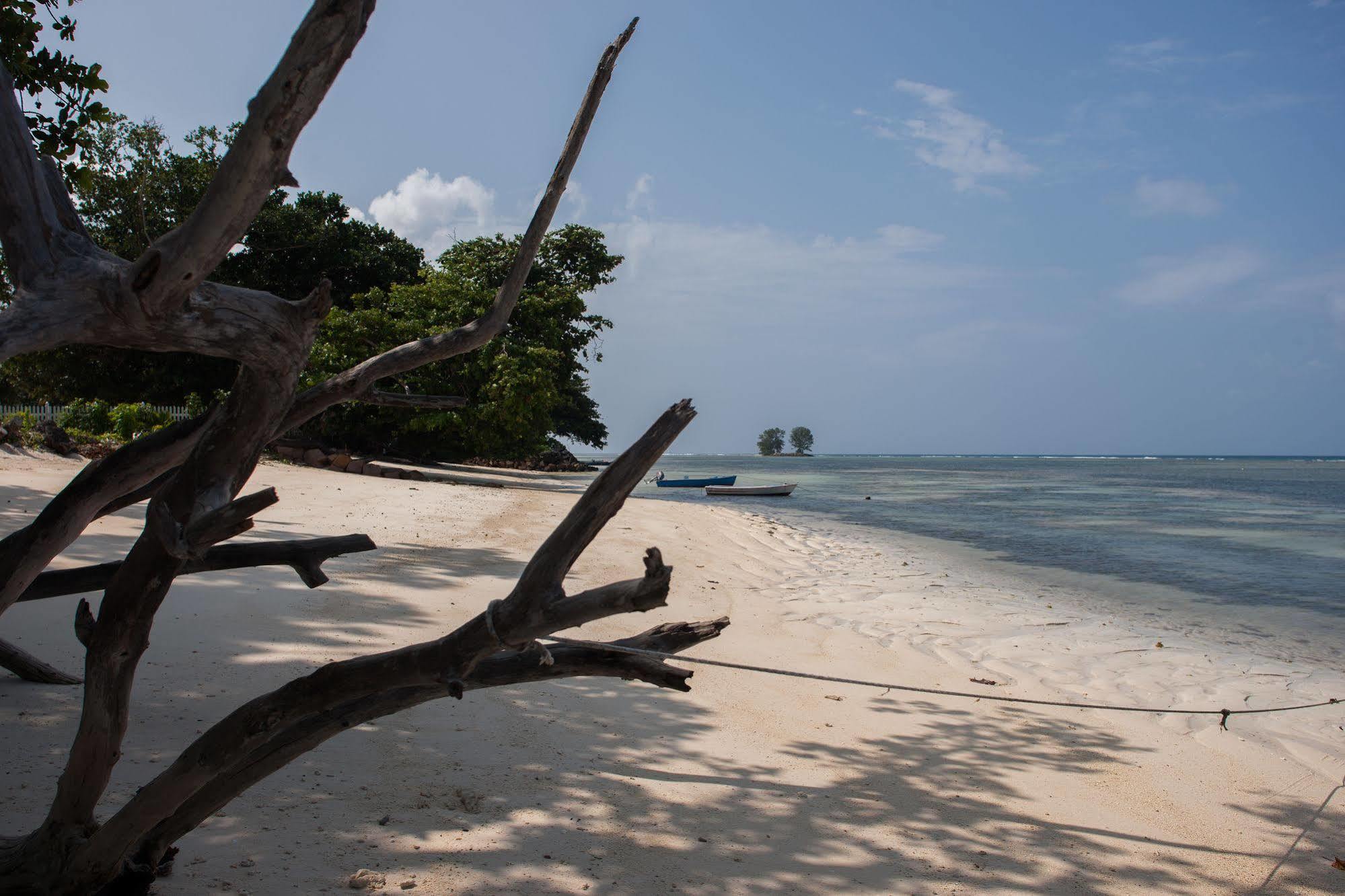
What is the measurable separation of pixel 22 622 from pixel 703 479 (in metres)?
33.8

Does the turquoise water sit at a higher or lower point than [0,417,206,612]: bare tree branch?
lower

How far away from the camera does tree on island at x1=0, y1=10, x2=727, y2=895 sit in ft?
6.34

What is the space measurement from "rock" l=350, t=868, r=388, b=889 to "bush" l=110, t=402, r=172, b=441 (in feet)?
57.7

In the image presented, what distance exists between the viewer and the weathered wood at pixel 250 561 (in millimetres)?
2723

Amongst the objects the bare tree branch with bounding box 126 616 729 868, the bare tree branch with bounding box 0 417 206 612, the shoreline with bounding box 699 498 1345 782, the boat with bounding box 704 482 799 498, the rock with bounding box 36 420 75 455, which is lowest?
the shoreline with bounding box 699 498 1345 782

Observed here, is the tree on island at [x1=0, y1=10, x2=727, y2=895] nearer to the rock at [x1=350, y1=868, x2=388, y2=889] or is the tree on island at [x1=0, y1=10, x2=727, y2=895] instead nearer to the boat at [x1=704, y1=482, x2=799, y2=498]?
the rock at [x1=350, y1=868, x2=388, y2=889]

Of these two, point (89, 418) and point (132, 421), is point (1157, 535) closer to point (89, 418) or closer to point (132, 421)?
point (132, 421)

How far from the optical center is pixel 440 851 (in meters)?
3.36

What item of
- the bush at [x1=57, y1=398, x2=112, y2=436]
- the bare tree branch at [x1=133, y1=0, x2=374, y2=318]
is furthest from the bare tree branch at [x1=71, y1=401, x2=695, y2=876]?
the bush at [x1=57, y1=398, x2=112, y2=436]

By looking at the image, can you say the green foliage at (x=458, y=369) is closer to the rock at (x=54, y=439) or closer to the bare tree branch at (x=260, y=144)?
the rock at (x=54, y=439)

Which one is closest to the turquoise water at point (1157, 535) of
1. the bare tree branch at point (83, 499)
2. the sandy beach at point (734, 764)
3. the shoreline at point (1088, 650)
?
the shoreline at point (1088, 650)

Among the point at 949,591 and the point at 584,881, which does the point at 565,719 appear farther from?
the point at 949,591

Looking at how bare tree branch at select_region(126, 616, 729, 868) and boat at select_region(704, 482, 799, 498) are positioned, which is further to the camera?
boat at select_region(704, 482, 799, 498)

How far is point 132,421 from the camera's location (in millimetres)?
18500
